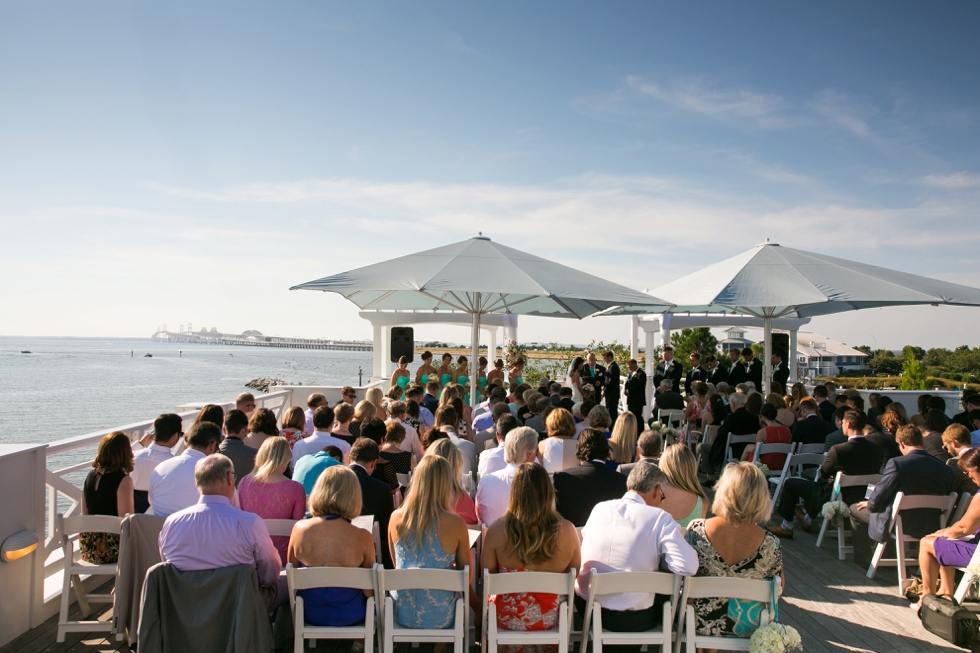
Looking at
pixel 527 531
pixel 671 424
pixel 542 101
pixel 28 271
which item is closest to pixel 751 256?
pixel 671 424

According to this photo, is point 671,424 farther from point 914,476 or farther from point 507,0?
point 507,0

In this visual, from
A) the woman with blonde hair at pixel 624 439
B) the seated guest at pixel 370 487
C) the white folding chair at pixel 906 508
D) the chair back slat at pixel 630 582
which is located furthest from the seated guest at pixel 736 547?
the woman with blonde hair at pixel 624 439

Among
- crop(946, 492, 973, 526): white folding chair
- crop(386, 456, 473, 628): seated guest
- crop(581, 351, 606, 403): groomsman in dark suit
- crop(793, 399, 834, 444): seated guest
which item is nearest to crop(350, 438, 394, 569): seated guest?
crop(386, 456, 473, 628): seated guest

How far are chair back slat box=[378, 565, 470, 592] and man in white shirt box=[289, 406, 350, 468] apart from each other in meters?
1.96

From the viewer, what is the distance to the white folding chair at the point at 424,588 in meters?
2.73

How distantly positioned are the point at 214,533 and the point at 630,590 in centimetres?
183

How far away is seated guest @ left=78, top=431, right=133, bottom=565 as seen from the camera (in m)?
3.56

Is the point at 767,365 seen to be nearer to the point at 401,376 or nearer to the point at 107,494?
the point at 401,376

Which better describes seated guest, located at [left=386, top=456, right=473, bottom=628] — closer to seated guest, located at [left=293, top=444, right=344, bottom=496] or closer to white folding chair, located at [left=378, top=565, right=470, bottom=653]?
white folding chair, located at [left=378, top=565, right=470, bottom=653]

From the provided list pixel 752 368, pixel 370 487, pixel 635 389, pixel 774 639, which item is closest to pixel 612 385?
pixel 635 389

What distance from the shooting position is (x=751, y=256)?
7902 millimetres

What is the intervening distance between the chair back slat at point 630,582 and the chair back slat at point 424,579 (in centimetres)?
56

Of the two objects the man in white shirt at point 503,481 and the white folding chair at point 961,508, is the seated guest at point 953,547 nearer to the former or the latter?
the white folding chair at point 961,508

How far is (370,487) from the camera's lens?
3691 millimetres
